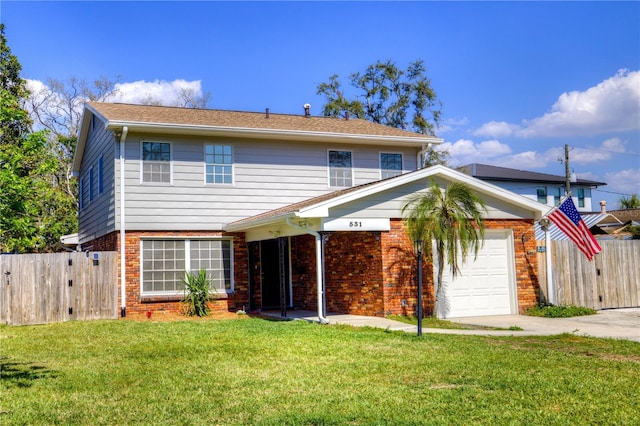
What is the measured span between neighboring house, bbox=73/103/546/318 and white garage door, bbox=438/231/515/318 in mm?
27

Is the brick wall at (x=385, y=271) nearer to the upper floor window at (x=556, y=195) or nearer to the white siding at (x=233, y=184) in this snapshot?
the white siding at (x=233, y=184)

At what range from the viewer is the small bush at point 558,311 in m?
14.0

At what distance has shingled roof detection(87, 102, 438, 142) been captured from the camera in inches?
632

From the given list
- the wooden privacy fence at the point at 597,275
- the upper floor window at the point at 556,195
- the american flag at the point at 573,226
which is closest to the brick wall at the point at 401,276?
the wooden privacy fence at the point at 597,275

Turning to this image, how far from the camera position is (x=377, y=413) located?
5477mm

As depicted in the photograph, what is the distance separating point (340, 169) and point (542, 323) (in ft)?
25.5

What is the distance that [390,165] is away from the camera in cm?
1866

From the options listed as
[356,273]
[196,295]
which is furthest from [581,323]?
[196,295]

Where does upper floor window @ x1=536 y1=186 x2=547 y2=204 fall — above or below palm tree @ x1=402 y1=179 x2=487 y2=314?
above

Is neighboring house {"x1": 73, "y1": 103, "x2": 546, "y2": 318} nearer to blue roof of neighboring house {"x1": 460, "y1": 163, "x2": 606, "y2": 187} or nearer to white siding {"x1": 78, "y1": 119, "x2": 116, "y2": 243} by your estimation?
white siding {"x1": 78, "y1": 119, "x2": 116, "y2": 243}

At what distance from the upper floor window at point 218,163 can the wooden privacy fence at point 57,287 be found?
3.42m

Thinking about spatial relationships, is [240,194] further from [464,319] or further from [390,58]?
[390,58]

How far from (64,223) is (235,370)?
23.5m

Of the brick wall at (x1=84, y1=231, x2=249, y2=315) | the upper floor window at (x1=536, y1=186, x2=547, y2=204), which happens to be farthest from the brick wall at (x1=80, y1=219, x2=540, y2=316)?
the upper floor window at (x1=536, y1=186, x2=547, y2=204)
